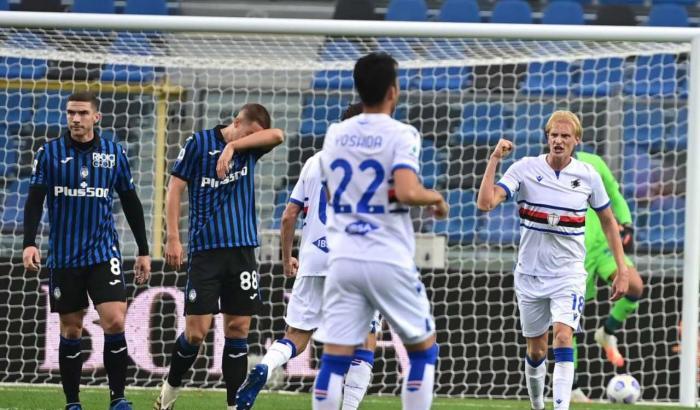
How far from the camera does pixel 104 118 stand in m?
12.0

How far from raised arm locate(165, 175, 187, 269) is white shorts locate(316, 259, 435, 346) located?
202 centimetres

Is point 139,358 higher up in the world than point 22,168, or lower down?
lower down

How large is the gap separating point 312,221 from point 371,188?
6.93ft

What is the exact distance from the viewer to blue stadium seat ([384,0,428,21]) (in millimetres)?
15539

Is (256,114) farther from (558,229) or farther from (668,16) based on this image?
(668,16)

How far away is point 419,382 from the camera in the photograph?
5301 millimetres

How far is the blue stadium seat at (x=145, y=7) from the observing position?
15.5 metres

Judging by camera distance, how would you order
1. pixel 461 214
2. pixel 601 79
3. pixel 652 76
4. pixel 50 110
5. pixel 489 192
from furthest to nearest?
pixel 601 79, pixel 652 76, pixel 461 214, pixel 50 110, pixel 489 192

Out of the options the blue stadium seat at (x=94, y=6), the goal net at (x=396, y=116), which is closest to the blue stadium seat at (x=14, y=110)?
the goal net at (x=396, y=116)

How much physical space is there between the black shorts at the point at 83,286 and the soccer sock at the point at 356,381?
1.46m

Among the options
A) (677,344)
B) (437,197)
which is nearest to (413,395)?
(437,197)

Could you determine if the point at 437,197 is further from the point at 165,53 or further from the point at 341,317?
the point at 165,53

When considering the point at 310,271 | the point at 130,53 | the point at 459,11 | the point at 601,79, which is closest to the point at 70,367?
the point at 310,271

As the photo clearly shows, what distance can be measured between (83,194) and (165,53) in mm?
4271
